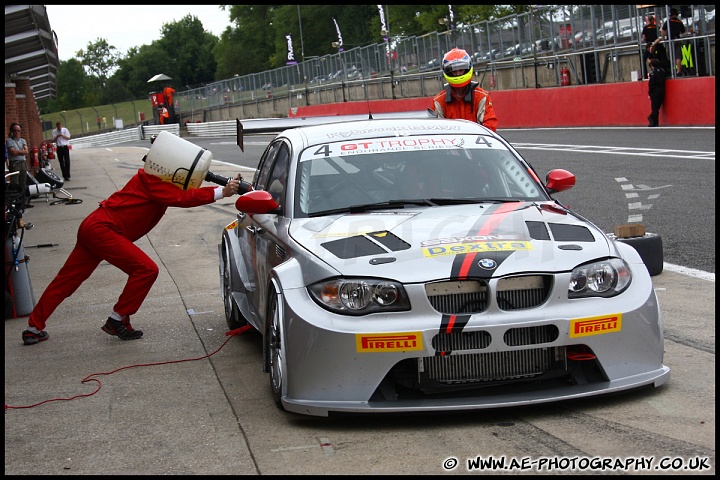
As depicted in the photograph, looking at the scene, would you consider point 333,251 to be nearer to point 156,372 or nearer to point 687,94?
point 156,372

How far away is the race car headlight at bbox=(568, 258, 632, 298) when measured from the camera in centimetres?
506

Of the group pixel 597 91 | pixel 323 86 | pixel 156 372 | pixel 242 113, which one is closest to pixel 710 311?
pixel 156 372

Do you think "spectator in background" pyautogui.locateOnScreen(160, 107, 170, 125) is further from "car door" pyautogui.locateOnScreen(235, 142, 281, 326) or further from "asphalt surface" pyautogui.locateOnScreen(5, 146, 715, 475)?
"car door" pyautogui.locateOnScreen(235, 142, 281, 326)

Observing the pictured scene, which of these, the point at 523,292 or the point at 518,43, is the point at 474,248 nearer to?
the point at 523,292

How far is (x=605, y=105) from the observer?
87.6 feet

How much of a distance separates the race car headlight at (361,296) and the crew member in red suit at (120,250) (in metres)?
2.84

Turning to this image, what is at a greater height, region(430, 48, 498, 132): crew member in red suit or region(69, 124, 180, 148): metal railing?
region(430, 48, 498, 132): crew member in red suit

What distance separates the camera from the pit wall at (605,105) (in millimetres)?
22953

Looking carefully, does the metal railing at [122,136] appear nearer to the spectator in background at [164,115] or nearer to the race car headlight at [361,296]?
the spectator in background at [164,115]

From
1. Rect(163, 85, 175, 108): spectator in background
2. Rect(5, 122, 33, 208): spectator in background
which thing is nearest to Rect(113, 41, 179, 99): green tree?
Rect(163, 85, 175, 108): spectator in background

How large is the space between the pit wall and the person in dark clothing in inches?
7.9

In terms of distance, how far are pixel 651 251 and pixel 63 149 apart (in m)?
23.3

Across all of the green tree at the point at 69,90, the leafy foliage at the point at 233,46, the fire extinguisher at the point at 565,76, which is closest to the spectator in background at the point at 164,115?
the leafy foliage at the point at 233,46

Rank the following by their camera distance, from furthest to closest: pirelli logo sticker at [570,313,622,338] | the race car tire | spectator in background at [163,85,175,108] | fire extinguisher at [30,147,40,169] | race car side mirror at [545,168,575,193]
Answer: spectator in background at [163,85,175,108], fire extinguisher at [30,147,40,169], the race car tire, race car side mirror at [545,168,575,193], pirelli logo sticker at [570,313,622,338]
